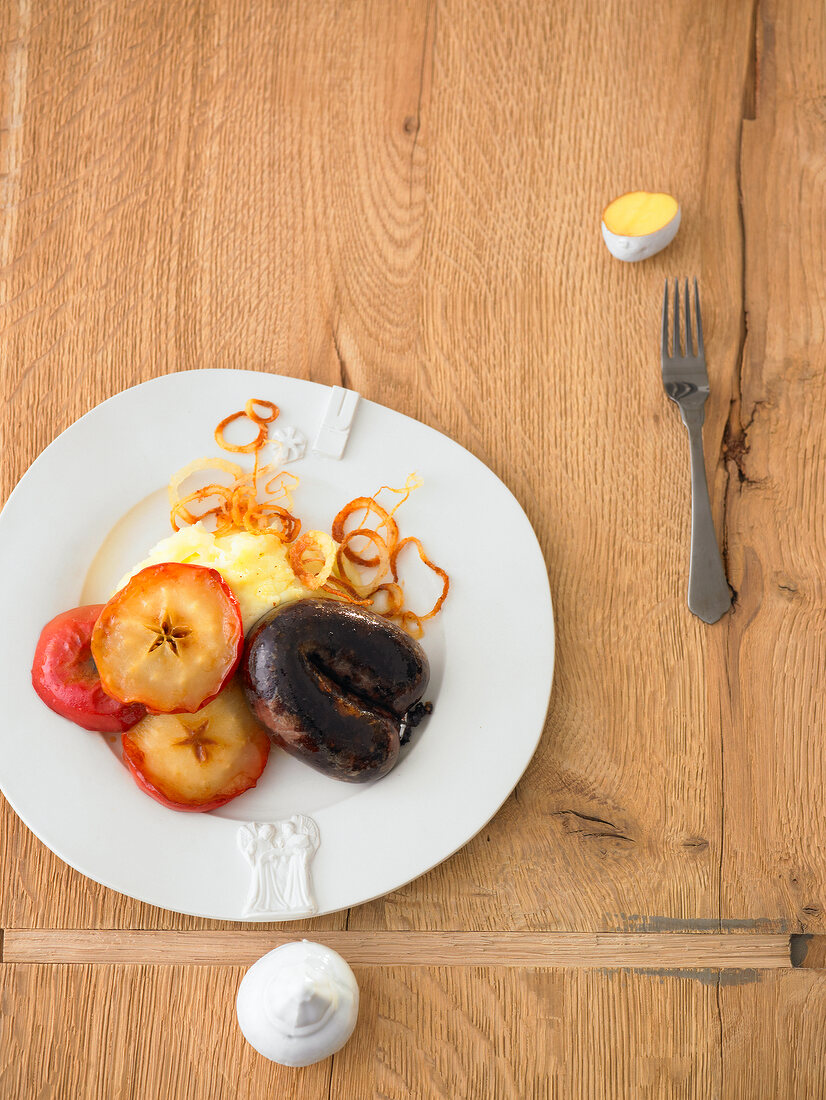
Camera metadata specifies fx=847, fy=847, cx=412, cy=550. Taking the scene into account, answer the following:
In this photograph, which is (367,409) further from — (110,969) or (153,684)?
(110,969)

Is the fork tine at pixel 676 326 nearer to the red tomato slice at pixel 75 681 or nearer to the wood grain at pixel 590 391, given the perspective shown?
the wood grain at pixel 590 391

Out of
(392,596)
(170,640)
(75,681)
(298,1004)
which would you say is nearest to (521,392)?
(392,596)

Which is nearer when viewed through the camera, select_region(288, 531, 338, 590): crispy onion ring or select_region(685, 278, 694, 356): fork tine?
select_region(288, 531, 338, 590): crispy onion ring

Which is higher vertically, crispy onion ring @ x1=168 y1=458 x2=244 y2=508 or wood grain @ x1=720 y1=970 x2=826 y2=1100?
crispy onion ring @ x1=168 y1=458 x2=244 y2=508

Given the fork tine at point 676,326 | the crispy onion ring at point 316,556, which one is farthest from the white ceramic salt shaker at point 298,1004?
the fork tine at point 676,326

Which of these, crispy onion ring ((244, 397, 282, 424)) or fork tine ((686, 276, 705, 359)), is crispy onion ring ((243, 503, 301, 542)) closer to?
crispy onion ring ((244, 397, 282, 424))

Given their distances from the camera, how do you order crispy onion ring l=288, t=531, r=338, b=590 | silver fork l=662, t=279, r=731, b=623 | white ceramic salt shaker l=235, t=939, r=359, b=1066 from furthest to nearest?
1. silver fork l=662, t=279, r=731, b=623
2. crispy onion ring l=288, t=531, r=338, b=590
3. white ceramic salt shaker l=235, t=939, r=359, b=1066

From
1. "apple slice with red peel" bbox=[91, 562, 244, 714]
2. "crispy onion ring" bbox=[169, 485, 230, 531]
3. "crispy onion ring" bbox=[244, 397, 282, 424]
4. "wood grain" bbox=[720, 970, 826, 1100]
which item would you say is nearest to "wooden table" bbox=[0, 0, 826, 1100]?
"wood grain" bbox=[720, 970, 826, 1100]
